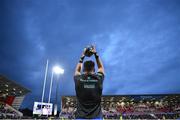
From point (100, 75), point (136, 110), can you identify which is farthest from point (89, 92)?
point (136, 110)

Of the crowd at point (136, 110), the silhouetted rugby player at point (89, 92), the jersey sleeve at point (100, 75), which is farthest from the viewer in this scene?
the crowd at point (136, 110)

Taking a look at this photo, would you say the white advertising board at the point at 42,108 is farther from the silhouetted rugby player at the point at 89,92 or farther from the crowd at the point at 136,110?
the silhouetted rugby player at the point at 89,92

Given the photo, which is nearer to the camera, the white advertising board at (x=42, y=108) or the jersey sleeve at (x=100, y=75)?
the jersey sleeve at (x=100, y=75)

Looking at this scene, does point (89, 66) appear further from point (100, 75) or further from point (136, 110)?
point (136, 110)

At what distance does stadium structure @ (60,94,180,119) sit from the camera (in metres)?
49.1

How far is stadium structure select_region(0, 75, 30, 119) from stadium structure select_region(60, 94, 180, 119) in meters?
11.4

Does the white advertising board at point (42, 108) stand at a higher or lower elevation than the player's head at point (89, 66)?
lower

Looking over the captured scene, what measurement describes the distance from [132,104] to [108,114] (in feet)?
23.3

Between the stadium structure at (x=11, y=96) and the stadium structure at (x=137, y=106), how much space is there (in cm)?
1136

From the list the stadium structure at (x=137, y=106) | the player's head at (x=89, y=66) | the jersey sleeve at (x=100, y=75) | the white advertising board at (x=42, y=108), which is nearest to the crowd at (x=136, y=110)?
the stadium structure at (x=137, y=106)

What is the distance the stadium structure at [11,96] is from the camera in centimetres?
4344

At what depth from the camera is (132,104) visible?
54.7 m

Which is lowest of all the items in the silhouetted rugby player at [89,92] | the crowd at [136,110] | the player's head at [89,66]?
the crowd at [136,110]

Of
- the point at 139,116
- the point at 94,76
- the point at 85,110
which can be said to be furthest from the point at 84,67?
the point at 139,116
